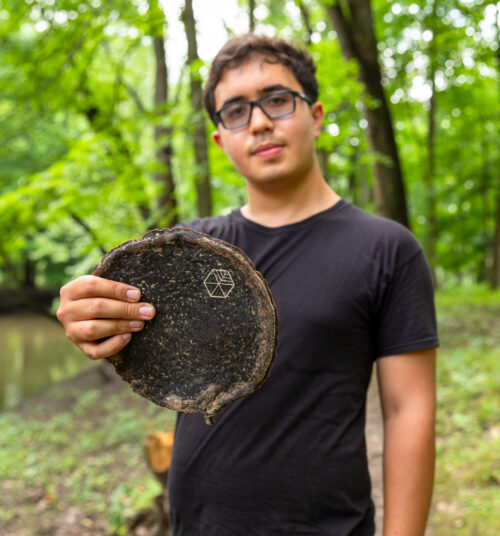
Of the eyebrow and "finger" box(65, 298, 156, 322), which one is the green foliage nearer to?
"finger" box(65, 298, 156, 322)

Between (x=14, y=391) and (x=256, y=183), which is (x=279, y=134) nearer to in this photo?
(x=256, y=183)

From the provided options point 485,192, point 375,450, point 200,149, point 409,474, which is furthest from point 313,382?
point 485,192

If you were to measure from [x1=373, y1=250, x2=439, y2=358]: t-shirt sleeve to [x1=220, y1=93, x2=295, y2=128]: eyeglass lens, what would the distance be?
29.9 inches

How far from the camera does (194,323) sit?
1.26 m

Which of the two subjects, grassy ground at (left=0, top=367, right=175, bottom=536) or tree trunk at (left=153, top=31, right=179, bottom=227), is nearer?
grassy ground at (left=0, top=367, right=175, bottom=536)

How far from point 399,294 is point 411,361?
247 millimetres

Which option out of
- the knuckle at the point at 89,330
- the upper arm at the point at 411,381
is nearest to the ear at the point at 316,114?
the upper arm at the point at 411,381

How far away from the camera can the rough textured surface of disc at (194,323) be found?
119 cm

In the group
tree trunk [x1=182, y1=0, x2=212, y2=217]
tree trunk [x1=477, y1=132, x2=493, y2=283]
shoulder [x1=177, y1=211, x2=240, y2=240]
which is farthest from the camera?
tree trunk [x1=477, y1=132, x2=493, y2=283]

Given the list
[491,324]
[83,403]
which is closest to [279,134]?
[491,324]

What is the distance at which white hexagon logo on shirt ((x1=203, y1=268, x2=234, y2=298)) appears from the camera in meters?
1.21

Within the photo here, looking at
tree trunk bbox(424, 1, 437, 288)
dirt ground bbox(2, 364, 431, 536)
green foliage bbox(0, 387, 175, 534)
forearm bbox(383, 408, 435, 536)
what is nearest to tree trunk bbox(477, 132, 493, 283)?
tree trunk bbox(424, 1, 437, 288)

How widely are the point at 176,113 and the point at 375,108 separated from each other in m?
2.34

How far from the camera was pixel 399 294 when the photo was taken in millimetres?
1629
